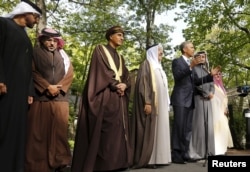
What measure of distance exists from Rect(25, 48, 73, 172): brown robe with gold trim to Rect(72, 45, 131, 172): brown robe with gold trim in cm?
23

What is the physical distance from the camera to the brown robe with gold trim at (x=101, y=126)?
4.73 m

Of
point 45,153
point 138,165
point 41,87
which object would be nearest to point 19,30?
point 41,87

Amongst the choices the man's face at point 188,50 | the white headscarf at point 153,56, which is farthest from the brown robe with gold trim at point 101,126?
the man's face at point 188,50

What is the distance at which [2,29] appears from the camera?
3787 millimetres

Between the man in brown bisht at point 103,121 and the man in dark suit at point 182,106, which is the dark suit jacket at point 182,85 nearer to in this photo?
the man in dark suit at point 182,106

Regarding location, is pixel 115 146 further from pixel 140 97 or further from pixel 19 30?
pixel 19 30

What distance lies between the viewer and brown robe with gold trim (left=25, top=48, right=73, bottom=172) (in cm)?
461

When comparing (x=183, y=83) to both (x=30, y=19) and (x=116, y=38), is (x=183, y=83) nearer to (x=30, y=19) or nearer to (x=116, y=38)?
(x=116, y=38)

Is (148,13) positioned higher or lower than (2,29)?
higher

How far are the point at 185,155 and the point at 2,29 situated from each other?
12.1 ft

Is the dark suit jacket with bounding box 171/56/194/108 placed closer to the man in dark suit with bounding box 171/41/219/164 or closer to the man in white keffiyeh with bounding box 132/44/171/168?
the man in dark suit with bounding box 171/41/219/164

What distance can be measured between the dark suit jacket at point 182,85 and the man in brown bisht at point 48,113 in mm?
1936

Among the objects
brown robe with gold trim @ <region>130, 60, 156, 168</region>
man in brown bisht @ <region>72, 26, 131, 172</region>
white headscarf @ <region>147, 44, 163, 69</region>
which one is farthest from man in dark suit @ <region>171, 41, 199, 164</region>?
man in brown bisht @ <region>72, 26, 131, 172</region>

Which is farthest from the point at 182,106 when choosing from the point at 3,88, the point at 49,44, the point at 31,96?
the point at 3,88
